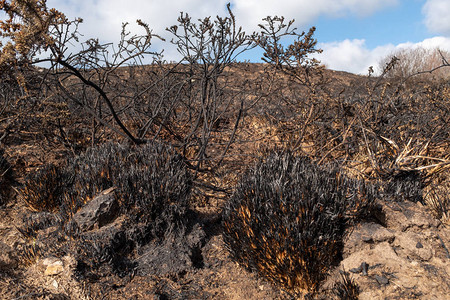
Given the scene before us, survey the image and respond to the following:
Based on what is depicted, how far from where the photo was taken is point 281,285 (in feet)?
10.4

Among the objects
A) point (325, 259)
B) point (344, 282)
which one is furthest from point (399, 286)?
point (325, 259)

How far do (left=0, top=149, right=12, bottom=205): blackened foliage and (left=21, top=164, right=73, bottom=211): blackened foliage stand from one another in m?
0.55

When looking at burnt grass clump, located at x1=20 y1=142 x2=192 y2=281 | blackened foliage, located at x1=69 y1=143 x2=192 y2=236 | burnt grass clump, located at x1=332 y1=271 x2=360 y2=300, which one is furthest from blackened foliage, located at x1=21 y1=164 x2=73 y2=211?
burnt grass clump, located at x1=332 y1=271 x2=360 y2=300

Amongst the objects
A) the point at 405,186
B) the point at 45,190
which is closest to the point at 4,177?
the point at 45,190

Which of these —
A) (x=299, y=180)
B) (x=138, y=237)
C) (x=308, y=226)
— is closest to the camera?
(x=308, y=226)

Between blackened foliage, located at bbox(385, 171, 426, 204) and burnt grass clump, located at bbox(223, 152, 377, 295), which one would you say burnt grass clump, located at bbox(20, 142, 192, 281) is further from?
blackened foliage, located at bbox(385, 171, 426, 204)

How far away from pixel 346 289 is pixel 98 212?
258cm

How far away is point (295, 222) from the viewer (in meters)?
3.01

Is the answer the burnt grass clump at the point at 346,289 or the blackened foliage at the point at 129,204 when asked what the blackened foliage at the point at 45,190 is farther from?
the burnt grass clump at the point at 346,289

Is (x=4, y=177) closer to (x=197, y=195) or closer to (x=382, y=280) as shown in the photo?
(x=197, y=195)

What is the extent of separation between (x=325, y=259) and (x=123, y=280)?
78.9 inches

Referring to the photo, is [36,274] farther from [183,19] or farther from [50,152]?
[183,19]

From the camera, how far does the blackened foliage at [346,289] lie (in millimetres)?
2850

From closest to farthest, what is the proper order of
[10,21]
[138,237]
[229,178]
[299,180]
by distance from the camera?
[10,21] → [299,180] → [138,237] → [229,178]
